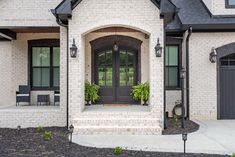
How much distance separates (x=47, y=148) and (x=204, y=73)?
7927 mm

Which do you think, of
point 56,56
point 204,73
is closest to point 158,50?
point 204,73

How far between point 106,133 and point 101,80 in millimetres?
4018

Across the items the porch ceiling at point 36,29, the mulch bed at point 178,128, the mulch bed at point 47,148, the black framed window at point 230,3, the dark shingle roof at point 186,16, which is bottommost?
the mulch bed at point 47,148

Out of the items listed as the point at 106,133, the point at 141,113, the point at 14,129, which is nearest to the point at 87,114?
the point at 106,133

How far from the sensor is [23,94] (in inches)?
513

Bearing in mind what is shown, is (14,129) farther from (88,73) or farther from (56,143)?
(88,73)

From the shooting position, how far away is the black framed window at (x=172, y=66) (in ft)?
45.3

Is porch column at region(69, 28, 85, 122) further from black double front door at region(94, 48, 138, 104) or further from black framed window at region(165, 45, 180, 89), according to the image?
black framed window at region(165, 45, 180, 89)

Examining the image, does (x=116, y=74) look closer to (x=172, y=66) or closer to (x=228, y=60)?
→ (x=172, y=66)

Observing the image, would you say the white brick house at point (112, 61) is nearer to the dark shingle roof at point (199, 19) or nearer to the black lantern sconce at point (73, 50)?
the dark shingle roof at point (199, 19)

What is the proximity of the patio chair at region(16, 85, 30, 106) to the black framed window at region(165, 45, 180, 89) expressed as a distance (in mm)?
6230

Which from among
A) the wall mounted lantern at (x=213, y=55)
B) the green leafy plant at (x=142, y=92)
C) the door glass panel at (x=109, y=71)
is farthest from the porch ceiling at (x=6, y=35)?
the wall mounted lantern at (x=213, y=55)

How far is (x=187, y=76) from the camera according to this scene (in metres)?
13.1

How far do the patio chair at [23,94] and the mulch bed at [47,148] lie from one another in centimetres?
346
